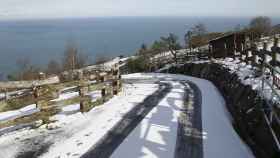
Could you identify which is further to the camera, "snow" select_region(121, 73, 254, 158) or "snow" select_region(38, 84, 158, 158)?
"snow" select_region(38, 84, 158, 158)

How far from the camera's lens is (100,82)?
1275cm

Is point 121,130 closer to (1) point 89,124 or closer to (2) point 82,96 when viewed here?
(1) point 89,124

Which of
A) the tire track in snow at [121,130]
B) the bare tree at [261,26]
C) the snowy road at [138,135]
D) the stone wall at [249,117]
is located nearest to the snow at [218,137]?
the snowy road at [138,135]

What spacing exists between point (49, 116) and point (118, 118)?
2.29m

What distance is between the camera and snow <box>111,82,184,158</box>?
283 inches

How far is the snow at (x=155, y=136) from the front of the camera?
23.6 ft

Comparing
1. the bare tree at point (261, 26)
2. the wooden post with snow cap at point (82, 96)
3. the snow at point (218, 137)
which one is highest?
the bare tree at point (261, 26)

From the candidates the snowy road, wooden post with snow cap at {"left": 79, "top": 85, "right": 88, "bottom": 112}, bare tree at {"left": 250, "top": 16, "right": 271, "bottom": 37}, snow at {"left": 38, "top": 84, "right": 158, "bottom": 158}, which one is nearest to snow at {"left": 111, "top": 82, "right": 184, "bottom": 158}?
the snowy road

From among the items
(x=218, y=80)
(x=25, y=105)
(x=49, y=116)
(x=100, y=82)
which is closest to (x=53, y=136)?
(x=49, y=116)

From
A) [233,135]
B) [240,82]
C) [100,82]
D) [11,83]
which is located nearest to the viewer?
[233,135]

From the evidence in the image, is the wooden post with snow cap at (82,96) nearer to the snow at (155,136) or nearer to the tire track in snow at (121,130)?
the tire track in snow at (121,130)

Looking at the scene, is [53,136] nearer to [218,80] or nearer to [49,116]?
[49,116]

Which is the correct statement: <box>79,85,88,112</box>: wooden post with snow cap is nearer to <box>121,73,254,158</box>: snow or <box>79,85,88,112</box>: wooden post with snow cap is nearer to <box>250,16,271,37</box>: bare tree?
<box>121,73,254,158</box>: snow

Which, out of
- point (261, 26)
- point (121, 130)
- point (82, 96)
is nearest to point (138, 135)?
point (121, 130)
